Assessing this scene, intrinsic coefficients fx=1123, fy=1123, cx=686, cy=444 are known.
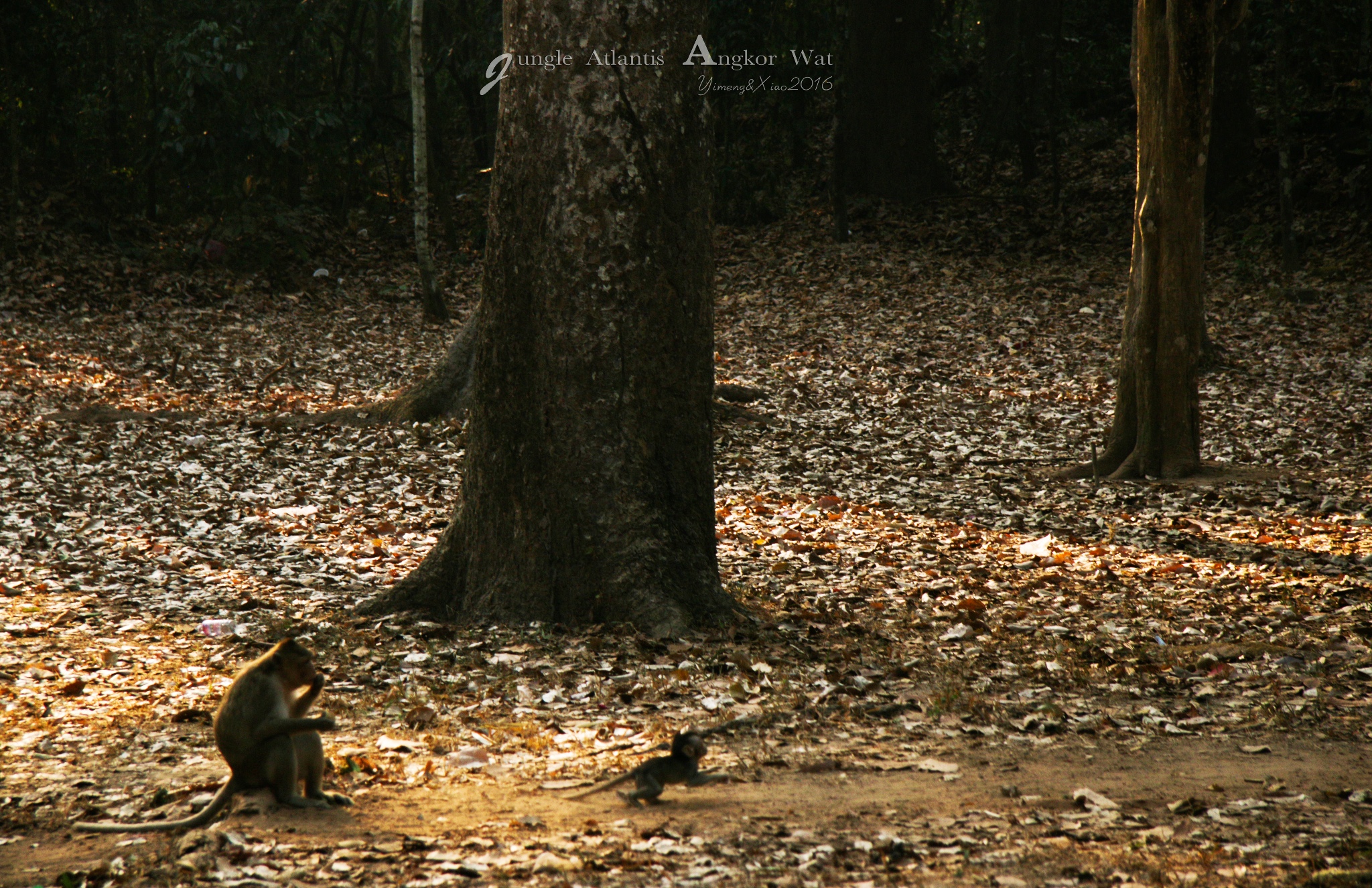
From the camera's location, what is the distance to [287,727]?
3.76 meters

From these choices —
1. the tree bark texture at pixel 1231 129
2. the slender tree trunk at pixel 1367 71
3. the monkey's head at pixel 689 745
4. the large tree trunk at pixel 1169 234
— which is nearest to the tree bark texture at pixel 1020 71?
the tree bark texture at pixel 1231 129

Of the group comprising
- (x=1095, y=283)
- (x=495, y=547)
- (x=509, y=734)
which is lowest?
(x=509, y=734)

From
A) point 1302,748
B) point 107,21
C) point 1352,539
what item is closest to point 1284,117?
point 1352,539

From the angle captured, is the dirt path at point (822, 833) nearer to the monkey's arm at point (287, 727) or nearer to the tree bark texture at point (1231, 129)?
the monkey's arm at point (287, 727)

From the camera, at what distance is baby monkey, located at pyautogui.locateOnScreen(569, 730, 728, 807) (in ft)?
12.7

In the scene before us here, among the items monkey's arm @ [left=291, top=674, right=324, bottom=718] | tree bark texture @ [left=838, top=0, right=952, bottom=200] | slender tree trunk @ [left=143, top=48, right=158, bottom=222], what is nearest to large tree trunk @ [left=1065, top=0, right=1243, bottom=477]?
monkey's arm @ [left=291, top=674, right=324, bottom=718]

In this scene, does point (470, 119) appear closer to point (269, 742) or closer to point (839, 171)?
point (839, 171)

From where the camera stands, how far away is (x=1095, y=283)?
16.9 metres

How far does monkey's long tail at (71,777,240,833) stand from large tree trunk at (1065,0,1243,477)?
787 cm

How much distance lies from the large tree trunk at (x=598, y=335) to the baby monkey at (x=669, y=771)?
1.87 m

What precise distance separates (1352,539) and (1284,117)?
32.1 feet

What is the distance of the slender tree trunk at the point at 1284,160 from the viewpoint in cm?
1519

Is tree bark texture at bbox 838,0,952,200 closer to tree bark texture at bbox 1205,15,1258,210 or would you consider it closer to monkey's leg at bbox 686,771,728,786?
tree bark texture at bbox 1205,15,1258,210

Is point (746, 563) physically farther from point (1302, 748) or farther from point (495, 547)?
point (1302, 748)
